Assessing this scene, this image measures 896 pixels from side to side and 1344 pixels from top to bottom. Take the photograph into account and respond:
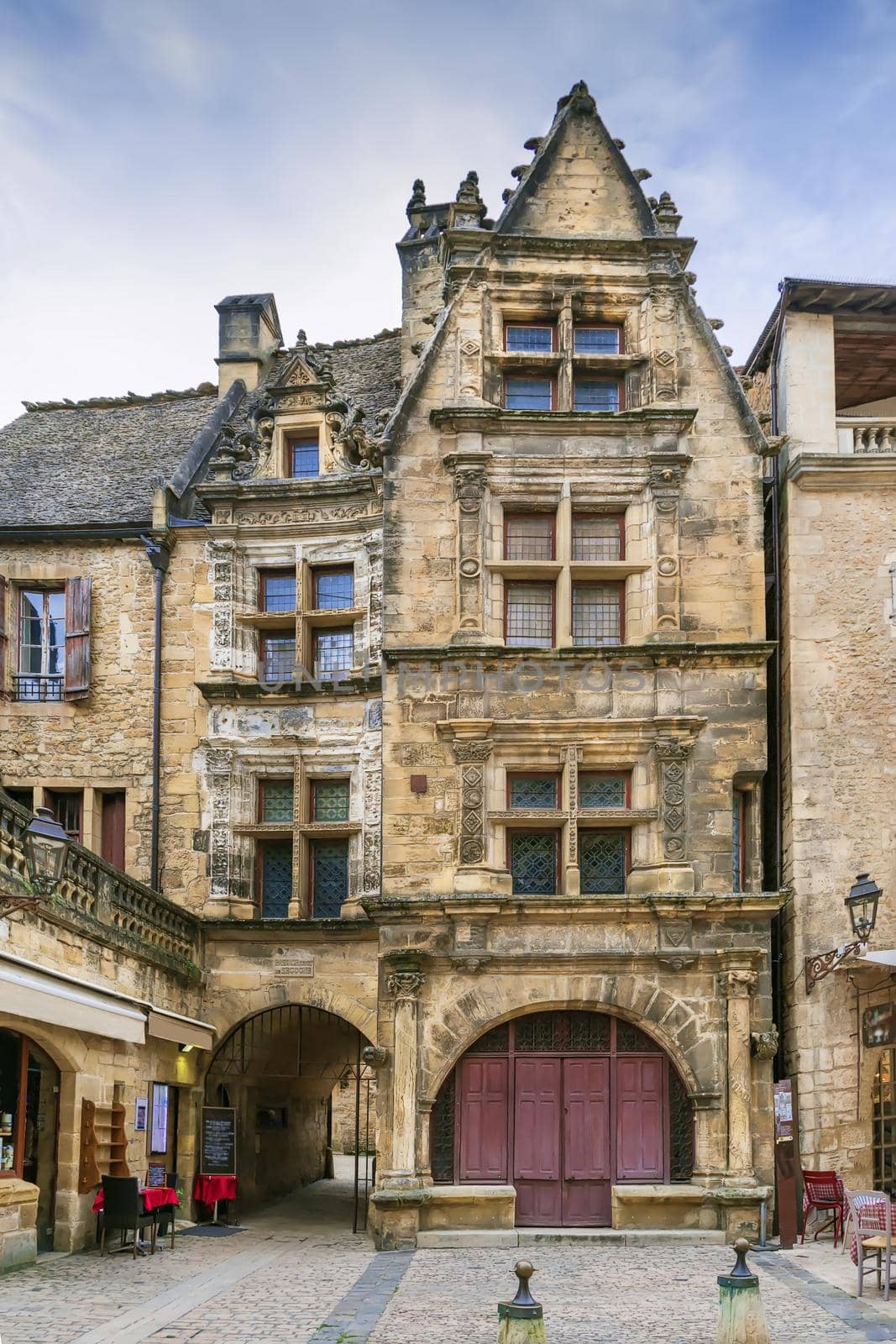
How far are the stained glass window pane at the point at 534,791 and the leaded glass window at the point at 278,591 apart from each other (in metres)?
4.44

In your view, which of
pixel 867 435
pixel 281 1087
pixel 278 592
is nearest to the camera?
pixel 867 435

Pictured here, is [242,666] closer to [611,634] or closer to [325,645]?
[325,645]

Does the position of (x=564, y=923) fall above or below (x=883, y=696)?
below

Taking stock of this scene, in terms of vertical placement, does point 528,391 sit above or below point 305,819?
above

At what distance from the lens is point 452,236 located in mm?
18625

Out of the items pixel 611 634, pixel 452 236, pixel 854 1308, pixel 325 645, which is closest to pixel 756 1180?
pixel 854 1308

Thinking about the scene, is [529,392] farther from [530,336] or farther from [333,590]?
[333,590]

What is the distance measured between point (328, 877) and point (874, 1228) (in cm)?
922

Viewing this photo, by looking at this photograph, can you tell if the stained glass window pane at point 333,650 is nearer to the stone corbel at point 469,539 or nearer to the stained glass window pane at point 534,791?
the stone corbel at point 469,539

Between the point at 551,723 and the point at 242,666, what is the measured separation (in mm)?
4695

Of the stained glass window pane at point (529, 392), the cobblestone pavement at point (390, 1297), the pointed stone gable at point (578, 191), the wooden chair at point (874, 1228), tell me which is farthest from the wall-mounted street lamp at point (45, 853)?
the pointed stone gable at point (578, 191)

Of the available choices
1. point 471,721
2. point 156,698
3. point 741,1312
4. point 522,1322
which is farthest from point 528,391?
point 522,1322

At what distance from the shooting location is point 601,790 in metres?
17.7

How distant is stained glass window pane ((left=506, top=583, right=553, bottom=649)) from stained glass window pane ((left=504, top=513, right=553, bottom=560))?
352 millimetres
